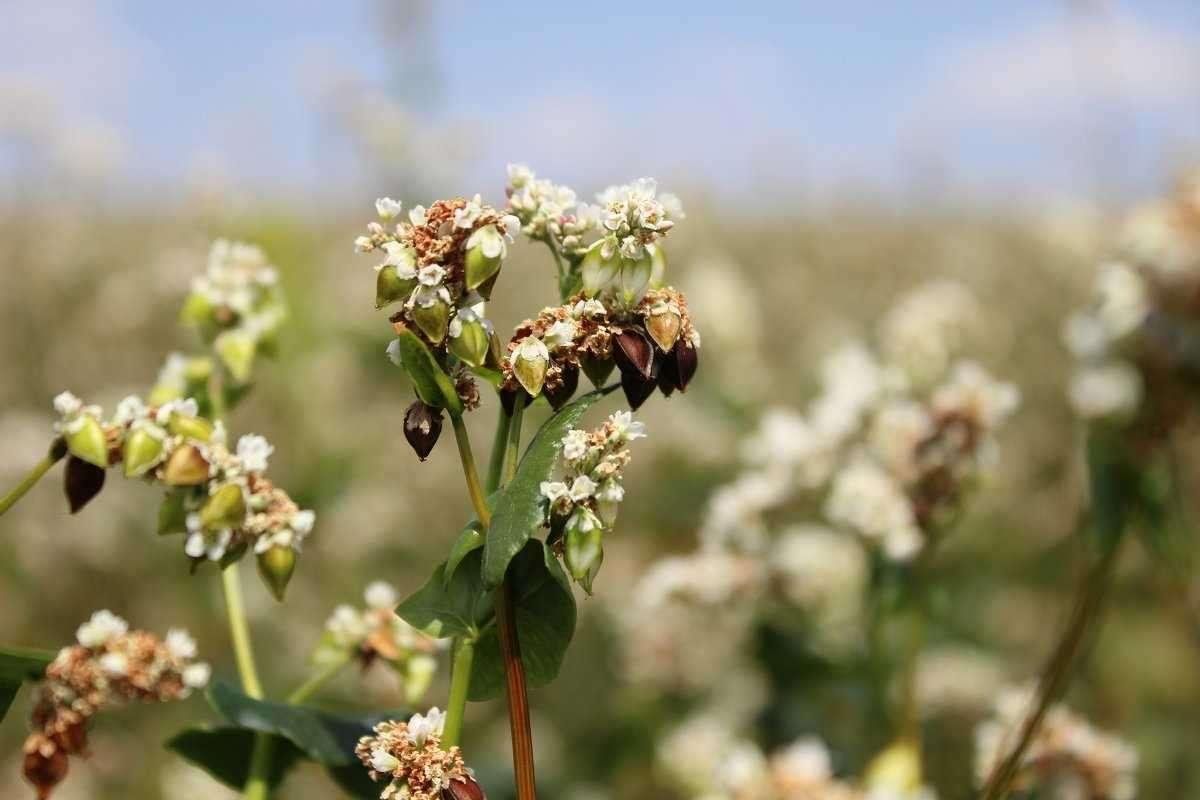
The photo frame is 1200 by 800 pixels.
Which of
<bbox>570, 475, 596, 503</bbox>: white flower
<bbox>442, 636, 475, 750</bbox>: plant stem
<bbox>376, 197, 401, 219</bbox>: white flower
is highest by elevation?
<bbox>376, 197, 401, 219</bbox>: white flower

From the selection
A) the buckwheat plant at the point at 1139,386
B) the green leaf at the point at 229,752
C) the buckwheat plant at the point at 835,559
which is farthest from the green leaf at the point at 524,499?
the buckwheat plant at the point at 835,559

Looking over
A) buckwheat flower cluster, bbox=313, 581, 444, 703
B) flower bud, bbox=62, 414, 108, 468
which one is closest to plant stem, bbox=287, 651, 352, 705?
buckwheat flower cluster, bbox=313, 581, 444, 703

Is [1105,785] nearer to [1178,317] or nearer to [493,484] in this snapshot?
[1178,317]

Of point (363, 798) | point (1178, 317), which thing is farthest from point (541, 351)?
point (1178, 317)

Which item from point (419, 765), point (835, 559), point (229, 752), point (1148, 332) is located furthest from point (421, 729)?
point (835, 559)

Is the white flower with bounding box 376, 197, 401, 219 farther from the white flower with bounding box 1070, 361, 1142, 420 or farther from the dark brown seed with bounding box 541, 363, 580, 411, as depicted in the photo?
the white flower with bounding box 1070, 361, 1142, 420

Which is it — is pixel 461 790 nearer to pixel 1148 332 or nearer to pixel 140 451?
pixel 140 451
